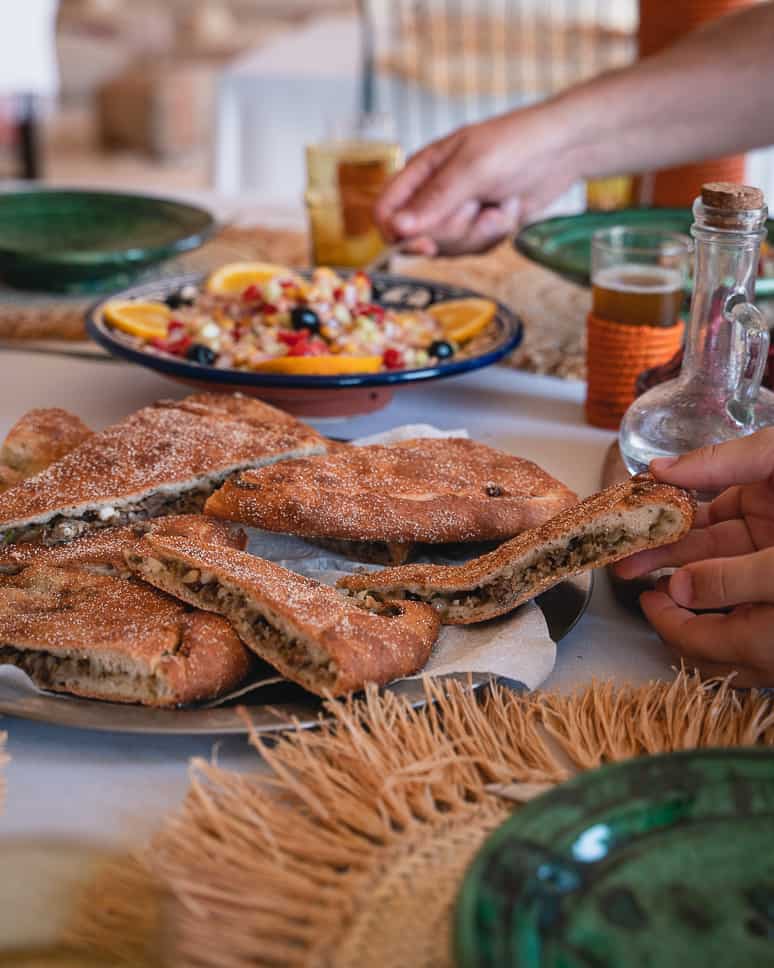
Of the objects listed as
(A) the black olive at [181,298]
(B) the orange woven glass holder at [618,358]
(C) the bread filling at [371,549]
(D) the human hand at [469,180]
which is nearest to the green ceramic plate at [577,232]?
(D) the human hand at [469,180]

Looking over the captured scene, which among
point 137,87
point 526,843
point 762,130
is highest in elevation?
point 762,130

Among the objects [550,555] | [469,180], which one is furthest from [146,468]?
[469,180]

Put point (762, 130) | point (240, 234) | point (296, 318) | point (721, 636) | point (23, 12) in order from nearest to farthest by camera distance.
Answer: point (721, 636), point (296, 318), point (762, 130), point (240, 234), point (23, 12)

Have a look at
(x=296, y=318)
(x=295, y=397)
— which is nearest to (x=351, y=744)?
(x=295, y=397)

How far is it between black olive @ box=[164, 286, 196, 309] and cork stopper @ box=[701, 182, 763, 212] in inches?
40.3

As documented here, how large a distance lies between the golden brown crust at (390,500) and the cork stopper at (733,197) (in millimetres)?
354

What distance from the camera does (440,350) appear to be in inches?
70.9

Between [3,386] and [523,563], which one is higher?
[523,563]

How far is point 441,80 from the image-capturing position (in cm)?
488

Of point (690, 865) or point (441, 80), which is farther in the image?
point (441, 80)

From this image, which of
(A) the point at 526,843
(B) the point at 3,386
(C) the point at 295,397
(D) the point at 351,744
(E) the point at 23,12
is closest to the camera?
(A) the point at 526,843

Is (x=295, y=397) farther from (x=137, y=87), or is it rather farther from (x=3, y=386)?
(x=137, y=87)

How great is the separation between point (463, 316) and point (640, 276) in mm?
311

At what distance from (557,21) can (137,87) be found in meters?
4.58
